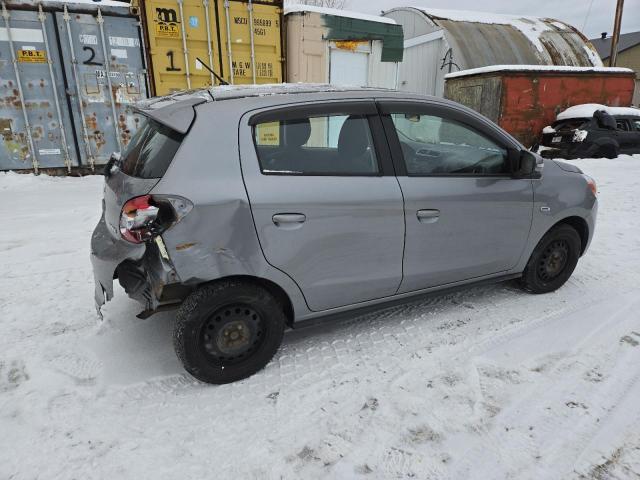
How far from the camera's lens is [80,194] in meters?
6.96

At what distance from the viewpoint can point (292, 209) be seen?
2.36 metres

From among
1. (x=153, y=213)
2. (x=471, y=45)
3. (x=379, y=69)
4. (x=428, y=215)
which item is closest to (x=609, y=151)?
(x=379, y=69)

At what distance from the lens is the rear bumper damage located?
7.23 feet

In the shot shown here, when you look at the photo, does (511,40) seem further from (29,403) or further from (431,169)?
(29,403)

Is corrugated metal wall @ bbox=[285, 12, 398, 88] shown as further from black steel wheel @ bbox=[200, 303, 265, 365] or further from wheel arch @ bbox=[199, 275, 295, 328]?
black steel wheel @ bbox=[200, 303, 265, 365]

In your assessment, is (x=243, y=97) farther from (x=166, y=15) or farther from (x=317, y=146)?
(x=166, y=15)

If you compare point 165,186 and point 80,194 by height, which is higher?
point 165,186

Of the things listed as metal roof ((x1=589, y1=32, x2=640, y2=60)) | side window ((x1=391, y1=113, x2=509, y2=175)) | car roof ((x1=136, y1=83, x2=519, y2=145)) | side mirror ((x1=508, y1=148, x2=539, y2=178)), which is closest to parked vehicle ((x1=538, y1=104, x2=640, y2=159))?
side mirror ((x1=508, y1=148, x2=539, y2=178))

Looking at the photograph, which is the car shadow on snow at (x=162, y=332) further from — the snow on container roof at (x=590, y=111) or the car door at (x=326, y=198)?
the snow on container roof at (x=590, y=111)

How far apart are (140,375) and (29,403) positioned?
0.56 m

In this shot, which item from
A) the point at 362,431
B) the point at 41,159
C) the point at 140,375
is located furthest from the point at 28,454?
the point at 41,159

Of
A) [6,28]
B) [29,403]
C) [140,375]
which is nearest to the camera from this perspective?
[29,403]

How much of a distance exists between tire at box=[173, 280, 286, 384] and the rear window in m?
0.71

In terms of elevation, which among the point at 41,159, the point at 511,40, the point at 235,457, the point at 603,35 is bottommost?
the point at 235,457
